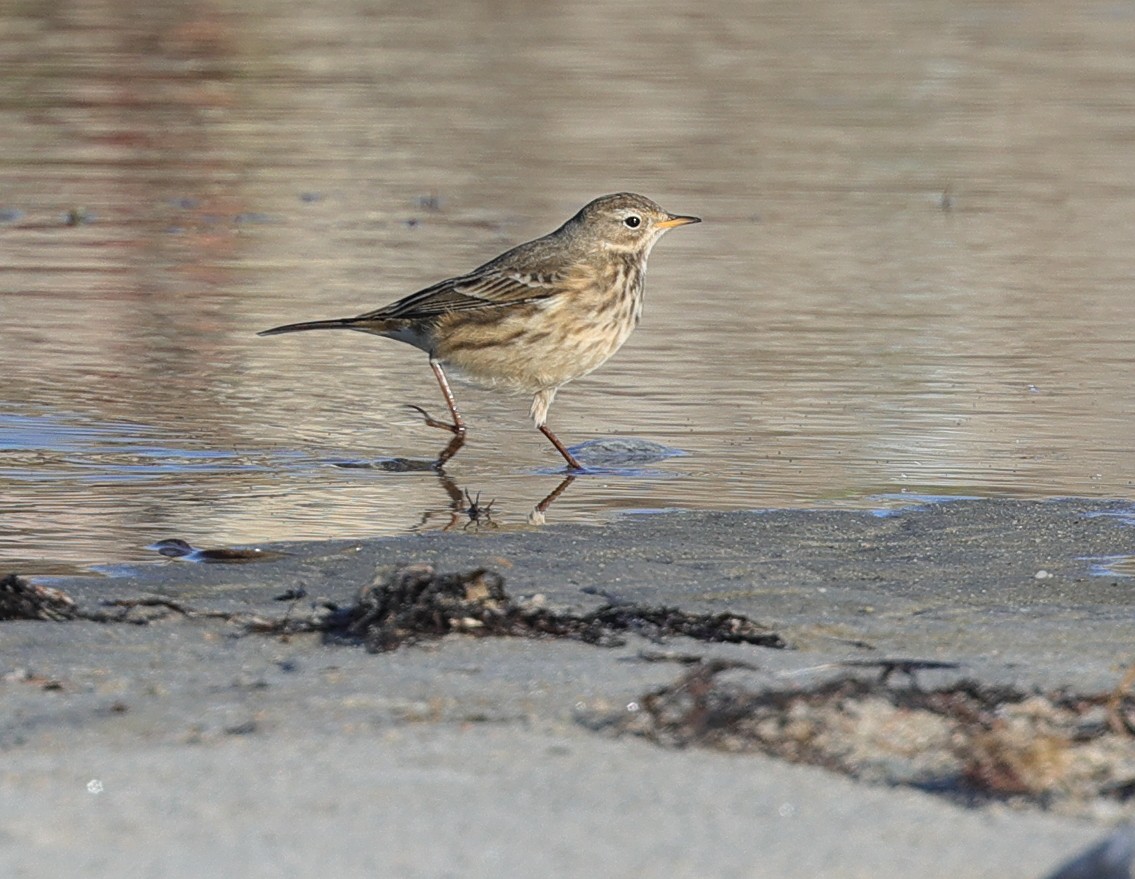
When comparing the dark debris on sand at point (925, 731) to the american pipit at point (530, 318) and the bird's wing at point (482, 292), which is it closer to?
the american pipit at point (530, 318)


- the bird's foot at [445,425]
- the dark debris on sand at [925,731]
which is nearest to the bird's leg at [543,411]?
the bird's foot at [445,425]

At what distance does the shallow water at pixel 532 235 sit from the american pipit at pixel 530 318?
0.96 feet

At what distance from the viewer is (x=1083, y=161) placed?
64.4ft

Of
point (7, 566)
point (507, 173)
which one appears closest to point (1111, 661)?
point (7, 566)

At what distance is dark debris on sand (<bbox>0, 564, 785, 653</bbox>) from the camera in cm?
573

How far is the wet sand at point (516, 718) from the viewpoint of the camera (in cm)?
395

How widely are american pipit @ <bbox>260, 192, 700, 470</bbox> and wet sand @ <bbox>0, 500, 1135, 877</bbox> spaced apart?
2446 millimetres

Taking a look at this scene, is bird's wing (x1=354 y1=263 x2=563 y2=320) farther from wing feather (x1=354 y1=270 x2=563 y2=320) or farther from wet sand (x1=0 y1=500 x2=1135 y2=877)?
wet sand (x1=0 y1=500 x2=1135 y2=877)

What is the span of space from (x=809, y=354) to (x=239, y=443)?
3.41m

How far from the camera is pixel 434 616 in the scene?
5.74m

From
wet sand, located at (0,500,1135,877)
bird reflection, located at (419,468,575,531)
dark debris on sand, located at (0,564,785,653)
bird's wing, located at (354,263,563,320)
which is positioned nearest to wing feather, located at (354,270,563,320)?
bird's wing, located at (354,263,563,320)

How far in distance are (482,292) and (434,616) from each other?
4332 mm

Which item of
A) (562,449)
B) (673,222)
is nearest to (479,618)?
(562,449)

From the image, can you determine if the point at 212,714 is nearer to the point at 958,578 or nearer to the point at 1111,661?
the point at 1111,661
